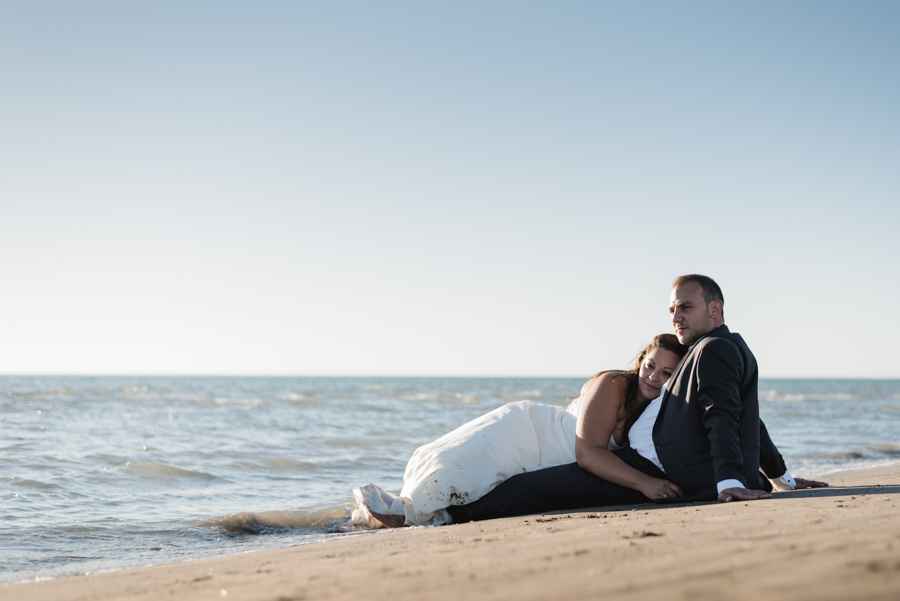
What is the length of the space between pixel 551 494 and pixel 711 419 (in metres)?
1.21

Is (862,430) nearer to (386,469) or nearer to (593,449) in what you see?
(386,469)

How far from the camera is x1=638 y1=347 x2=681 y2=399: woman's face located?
4.62 metres

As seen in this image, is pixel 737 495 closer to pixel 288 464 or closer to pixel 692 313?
pixel 692 313

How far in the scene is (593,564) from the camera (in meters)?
2.31

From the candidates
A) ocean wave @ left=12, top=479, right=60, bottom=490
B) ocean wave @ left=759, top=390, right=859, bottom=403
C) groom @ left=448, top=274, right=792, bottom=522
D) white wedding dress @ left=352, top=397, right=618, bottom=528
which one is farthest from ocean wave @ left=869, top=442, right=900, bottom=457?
ocean wave @ left=759, top=390, right=859, bottom=403

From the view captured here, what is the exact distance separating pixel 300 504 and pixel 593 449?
311cm

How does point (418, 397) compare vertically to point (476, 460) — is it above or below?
below

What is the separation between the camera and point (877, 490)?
4.53 m

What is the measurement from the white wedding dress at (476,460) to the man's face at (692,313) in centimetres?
93

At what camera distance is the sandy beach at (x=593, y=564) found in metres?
1.92

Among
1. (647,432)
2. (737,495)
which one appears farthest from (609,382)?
(737,495)

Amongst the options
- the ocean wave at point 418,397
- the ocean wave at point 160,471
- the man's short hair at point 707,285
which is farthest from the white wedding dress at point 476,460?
the ocean wave at point 418,397

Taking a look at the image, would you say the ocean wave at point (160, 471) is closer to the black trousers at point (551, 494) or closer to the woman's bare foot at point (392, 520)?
the woman's bare foot at point (392, 520)

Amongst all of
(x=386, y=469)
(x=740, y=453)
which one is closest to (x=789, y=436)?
(x=386, y=469)
